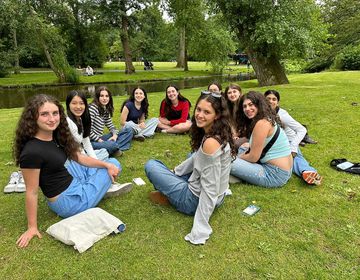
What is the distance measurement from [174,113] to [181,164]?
3646mm

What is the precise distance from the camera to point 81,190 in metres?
3.49

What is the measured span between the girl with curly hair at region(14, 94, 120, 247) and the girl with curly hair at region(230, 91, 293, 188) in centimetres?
184

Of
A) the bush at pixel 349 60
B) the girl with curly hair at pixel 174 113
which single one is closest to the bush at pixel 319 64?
the bush at pixel 349 60

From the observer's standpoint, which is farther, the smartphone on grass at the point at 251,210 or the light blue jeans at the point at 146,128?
the light blue jeans at the point at 146,128

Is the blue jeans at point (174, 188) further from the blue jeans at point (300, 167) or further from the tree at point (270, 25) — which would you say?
the tree at point (270, 25)

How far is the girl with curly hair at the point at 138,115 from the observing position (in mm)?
6738

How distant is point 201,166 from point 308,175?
6.41 ft

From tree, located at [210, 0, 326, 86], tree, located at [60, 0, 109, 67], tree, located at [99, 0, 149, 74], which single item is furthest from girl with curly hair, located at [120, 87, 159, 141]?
tree, located at [60, 0, 109, 67]

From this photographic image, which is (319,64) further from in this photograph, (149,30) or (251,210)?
(251,210)

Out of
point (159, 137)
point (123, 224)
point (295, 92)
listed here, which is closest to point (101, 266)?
point (123, 224)

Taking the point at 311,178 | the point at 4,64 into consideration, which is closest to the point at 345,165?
the point at 311,178

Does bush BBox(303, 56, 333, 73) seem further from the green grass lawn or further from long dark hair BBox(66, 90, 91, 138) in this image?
long dark hair BBox(66, 90, 91, 138)

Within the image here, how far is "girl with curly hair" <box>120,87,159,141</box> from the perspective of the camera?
6.74 meters

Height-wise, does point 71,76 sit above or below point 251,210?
above
